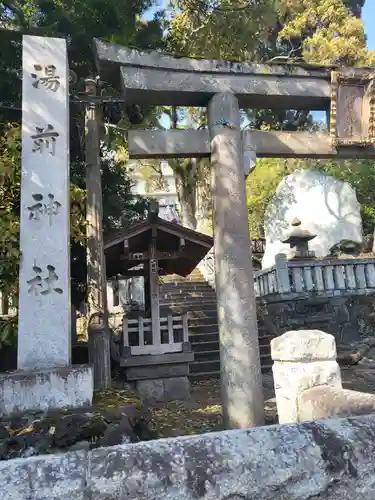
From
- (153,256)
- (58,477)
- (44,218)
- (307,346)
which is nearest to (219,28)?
(153,256)

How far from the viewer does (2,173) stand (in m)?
6.96

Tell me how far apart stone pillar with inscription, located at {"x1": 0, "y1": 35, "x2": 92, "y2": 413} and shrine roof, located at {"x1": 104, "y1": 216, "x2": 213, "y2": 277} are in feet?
11.8

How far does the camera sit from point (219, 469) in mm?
1732

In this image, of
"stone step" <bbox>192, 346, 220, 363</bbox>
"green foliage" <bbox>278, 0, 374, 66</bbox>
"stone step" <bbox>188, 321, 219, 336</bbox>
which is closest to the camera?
"stone step" <bbox>192, 346, 220, 363</bbox>

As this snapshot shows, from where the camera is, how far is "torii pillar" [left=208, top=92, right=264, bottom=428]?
5.25 meters

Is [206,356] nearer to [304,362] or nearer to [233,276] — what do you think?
[233,276]

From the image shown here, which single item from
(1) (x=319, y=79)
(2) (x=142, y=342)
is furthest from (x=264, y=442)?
(2) (x=142, y=342)

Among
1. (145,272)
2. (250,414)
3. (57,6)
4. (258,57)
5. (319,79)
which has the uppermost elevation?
(258,57)

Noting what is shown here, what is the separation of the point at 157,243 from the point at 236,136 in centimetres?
545

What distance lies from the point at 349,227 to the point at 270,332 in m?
9.53

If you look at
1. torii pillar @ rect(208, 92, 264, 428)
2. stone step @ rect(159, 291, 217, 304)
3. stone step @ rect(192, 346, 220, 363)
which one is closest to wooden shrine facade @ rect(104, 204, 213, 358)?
stone step @ rect(192, 346, 220, 363)

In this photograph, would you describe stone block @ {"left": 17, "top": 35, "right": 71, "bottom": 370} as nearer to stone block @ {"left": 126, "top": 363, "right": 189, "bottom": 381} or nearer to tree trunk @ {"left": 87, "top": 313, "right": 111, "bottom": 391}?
tree trunk @ {"left": 87, "top": 313, "right": 111, "bottom": 391}

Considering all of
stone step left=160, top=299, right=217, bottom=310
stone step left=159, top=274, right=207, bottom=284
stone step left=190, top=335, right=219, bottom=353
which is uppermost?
stone step left=159, top=274, right=207, bottom=284

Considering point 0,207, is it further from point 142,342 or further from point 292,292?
point 292,292
